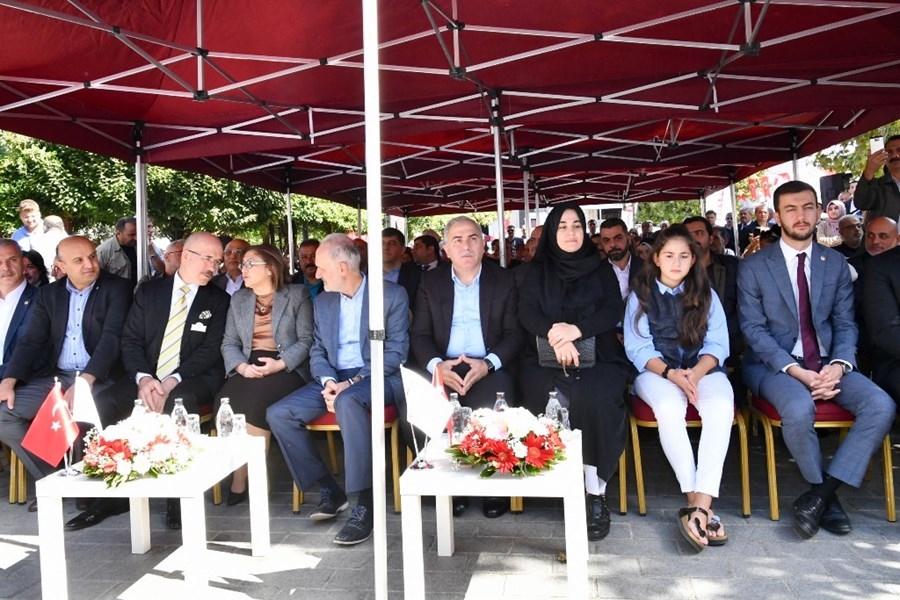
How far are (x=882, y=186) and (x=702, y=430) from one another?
142 inches

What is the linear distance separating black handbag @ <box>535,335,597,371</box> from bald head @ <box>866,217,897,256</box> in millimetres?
2323

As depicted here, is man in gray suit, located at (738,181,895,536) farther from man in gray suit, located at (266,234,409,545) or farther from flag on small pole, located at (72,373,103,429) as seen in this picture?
flag on small pole, located at (72,373,103,429)

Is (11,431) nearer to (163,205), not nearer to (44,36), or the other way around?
(44,36)

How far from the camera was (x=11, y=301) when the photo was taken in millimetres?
5207

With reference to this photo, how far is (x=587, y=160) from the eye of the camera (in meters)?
9.04

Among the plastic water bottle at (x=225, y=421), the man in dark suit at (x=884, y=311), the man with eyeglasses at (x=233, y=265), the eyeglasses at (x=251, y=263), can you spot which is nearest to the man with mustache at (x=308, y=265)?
the man with eyeglasses at (x=233, y=265)

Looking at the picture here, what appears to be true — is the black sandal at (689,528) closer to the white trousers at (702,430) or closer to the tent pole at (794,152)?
the white trousers at (702,430)

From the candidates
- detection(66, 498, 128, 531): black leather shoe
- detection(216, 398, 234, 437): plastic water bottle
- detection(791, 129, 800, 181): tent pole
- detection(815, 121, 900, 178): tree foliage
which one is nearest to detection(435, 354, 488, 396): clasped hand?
detection(216, 398, 234, 437): plastic water bottle

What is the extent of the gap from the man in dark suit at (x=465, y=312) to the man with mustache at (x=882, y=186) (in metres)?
3.54

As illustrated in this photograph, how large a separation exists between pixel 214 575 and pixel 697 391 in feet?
8.76

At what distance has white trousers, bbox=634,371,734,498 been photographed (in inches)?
151

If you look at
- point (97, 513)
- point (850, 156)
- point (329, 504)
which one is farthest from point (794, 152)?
point (97, 513)

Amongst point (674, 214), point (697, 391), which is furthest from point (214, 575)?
point (674, 214)

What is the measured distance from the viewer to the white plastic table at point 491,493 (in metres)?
2.73
